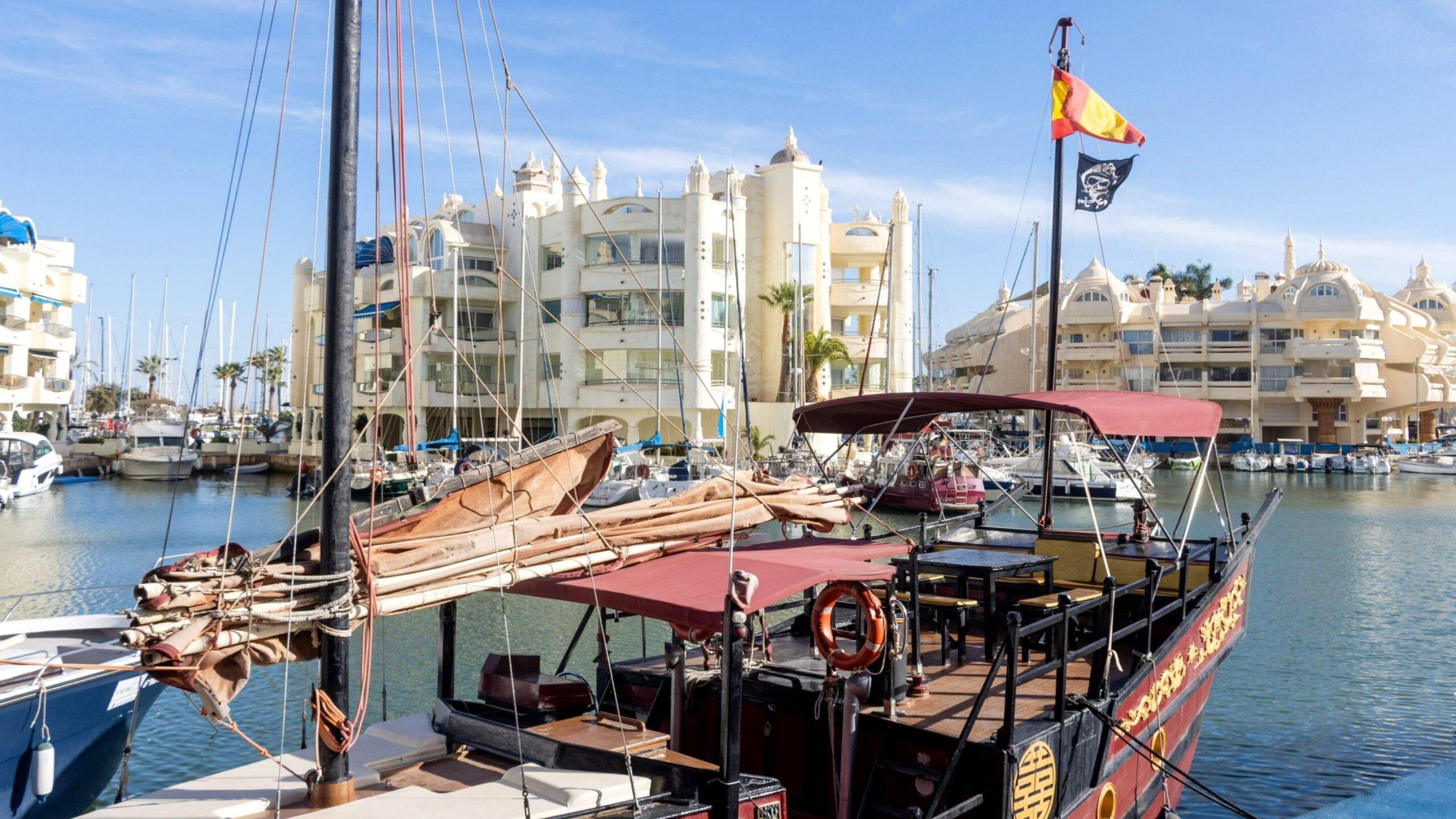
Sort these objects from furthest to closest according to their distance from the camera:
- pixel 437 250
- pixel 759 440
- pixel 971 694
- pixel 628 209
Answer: pixel 437 250 → pixel 759 440 → pixel 628 209 → pixel 971 694

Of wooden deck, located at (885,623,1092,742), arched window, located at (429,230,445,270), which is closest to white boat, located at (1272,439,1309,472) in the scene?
arched window, located at (429,230,445,270)

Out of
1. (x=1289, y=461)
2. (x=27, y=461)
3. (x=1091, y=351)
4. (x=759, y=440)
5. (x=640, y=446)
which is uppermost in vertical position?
(x=1091, y=351)

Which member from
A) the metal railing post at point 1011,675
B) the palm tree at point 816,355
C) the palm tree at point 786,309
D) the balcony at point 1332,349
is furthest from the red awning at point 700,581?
the balcony at point 1332,349

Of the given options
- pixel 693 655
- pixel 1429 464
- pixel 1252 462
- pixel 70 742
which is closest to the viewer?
pixel 693 655

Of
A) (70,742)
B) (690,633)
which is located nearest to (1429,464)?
(690,633)

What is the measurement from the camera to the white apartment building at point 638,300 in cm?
5434

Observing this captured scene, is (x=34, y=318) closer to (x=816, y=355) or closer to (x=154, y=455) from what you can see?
(x=154, y=455)

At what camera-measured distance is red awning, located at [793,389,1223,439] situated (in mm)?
10164

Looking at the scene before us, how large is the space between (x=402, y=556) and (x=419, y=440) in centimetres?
5487

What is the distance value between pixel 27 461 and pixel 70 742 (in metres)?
50.3

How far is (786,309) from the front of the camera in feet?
193

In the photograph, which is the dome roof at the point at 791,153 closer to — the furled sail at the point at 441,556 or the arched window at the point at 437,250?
the arched window at the point at 437,250

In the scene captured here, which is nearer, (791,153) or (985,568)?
(985,568)

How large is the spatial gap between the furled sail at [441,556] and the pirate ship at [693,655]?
2 centimetres
